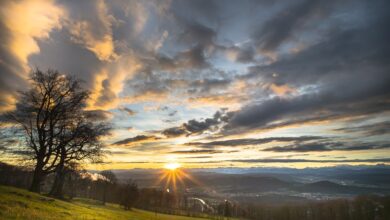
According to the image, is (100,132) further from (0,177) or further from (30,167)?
(0,177)

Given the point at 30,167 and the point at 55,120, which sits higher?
the point at 55,120

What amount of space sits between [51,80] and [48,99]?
2536mm

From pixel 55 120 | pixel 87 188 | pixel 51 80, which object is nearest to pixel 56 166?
pixel 55 120

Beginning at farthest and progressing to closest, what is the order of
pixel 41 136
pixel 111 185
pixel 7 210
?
1. pixel 111 185
2. pixel 41 136
3. pixel 7 210

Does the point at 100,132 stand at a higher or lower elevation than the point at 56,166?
higher

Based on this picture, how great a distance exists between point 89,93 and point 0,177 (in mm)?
131824

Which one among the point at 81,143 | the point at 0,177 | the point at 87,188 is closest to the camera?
the point at 81,143

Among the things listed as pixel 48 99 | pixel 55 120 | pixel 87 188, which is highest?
pixel 48 99

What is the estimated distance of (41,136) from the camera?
35656 mm

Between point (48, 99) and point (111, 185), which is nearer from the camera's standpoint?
point (48, 99)

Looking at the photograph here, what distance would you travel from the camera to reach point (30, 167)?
36.7m

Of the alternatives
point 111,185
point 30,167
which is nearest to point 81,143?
point 30,167

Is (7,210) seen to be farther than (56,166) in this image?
No

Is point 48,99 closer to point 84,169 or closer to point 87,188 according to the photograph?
point 84,169
